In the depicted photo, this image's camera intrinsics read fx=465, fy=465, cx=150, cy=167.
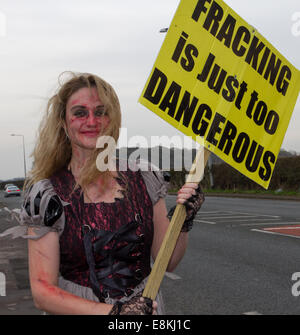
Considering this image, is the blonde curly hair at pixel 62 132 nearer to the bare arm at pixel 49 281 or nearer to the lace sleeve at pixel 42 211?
the lace sleeve at pixel 42 211

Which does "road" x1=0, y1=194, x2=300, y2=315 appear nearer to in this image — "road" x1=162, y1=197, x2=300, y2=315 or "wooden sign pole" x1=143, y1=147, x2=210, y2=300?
"road" x1=162, y1=197, x2=300, y2=315

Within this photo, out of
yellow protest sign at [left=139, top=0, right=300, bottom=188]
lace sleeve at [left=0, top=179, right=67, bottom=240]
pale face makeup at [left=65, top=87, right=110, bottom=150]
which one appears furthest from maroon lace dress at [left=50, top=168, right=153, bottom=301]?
yellow protest sign at [left=139, top=0, right=300, bottom=188]

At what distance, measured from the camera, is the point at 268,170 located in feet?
6.30

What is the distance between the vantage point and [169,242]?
5.24ft

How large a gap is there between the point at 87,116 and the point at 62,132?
0.60 feet

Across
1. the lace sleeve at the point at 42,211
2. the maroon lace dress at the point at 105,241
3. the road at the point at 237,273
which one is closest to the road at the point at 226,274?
the road at the point at 237,273

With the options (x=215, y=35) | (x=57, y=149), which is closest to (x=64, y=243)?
(x=57, y=149)

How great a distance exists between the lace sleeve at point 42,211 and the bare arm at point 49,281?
0.09 ft

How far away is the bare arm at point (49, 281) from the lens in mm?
1645

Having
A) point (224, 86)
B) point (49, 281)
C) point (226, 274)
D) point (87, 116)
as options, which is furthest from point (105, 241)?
point (226, 274)

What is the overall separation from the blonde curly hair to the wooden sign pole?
0.37m

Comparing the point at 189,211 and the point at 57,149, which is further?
the point at 57,149

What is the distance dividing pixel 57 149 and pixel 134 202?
389 millimetres
